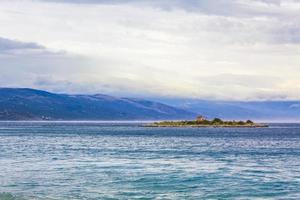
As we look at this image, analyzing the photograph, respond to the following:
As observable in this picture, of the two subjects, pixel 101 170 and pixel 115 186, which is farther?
pixel 101 170

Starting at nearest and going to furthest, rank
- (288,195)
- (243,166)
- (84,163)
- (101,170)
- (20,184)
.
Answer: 1. (288,195)
2. (20,184)
3. (101,170)
4. (243,166)
5. (84,163)

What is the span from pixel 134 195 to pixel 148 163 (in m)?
28.7

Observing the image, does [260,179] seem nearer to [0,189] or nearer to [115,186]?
[115,186]

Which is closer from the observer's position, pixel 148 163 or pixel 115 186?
pixel 115 186

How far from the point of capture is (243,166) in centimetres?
7338

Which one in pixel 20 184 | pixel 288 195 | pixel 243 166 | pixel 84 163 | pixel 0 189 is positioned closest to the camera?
pixel 288 195

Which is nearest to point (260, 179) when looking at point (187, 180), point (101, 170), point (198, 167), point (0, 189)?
point (187, 180)

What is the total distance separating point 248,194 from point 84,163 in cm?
3390

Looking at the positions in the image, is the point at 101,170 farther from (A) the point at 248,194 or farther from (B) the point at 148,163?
(A) the point at 248,194

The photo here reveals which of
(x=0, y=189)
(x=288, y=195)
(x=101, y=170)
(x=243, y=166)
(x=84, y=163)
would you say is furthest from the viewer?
(x=84, y=163)

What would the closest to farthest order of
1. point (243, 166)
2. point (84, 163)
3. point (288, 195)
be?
point (288, 195)
point (243, 166)
point (84, 163)

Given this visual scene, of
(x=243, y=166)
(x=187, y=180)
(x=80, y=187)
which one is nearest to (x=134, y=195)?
(x=80, y=187)

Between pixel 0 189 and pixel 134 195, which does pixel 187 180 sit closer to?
pixel 134 195

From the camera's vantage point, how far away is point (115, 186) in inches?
2094
